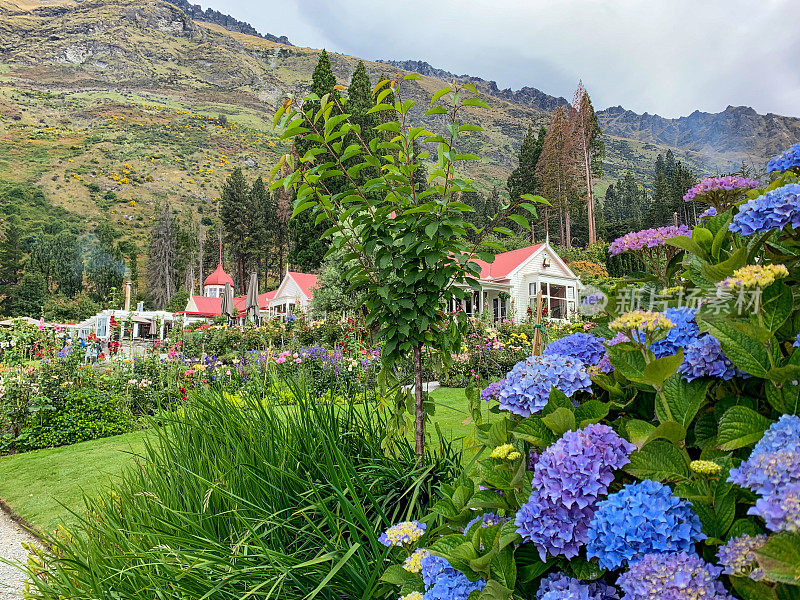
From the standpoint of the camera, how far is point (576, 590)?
0.84m

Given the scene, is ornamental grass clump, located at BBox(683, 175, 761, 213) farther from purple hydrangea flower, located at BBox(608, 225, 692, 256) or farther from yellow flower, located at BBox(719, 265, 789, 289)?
yellow flower, located at BBox(719, 265, 789, 289)

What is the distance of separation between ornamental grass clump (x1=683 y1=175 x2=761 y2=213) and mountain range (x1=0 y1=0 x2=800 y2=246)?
1102 inches

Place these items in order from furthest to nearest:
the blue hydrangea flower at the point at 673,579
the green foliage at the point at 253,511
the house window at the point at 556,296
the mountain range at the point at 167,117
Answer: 1. the mountain range at the point at 167,117
2. the house window at the point at 556,296
3. the green foliage at the point at 253,511
4. the blue hydrangea flower at the point at 673,579

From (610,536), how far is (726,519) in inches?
7.7

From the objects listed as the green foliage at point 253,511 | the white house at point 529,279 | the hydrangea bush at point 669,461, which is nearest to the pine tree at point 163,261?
the white house at point 529,279

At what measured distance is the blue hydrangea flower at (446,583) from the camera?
1.00m

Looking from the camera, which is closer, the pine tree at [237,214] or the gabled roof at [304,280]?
the gabled roof at [304,280]

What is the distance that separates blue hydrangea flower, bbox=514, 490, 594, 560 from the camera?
0.84 metres

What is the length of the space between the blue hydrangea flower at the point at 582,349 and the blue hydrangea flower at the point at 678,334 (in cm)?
21

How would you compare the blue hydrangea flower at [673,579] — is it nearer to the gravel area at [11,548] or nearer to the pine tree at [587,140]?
the gravel area at [11,548]

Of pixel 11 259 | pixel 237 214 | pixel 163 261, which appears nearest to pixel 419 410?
pixel 237 214

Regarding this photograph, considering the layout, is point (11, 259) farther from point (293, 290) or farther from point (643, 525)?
point (643, 525)

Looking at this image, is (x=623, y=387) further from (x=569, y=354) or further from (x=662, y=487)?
(x=662, y=487)

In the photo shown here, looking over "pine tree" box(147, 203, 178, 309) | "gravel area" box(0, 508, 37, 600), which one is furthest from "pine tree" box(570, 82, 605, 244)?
"pine tree" box(147, 203, 178, 309)
